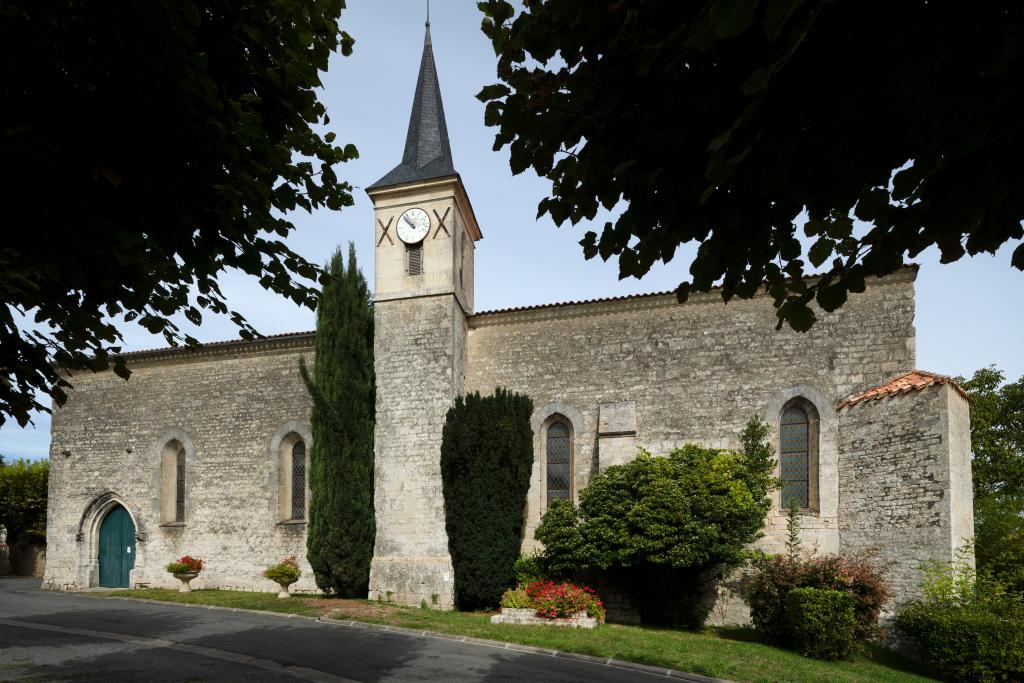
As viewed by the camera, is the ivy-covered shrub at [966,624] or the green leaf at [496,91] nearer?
the green leaf at [496,91]

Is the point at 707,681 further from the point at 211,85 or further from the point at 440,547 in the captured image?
the point at 211,85

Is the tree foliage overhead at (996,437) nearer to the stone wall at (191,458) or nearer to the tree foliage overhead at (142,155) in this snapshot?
the stone wall at (191,458)

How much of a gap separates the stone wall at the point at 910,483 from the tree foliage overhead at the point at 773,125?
32.0ft

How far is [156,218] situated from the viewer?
17.6 ft

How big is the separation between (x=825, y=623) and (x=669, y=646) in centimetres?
256

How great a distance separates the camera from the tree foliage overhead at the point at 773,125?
9.98 ft

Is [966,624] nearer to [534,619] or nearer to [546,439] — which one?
[534,619]

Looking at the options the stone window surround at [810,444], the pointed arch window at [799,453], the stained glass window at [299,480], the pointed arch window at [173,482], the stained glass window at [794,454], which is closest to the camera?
the stone window surround at [810,444]

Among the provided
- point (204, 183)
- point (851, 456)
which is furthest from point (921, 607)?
point (204, 183)

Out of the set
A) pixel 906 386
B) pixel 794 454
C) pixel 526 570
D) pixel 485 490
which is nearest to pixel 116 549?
pixel 485 490

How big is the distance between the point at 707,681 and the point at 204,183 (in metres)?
8.92

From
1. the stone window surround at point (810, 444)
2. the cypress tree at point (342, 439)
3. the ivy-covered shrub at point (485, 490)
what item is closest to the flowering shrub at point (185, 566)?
the cypress tree at point (342, 439)

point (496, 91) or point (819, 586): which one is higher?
point (496, 91)

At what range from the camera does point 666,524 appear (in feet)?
44.4
